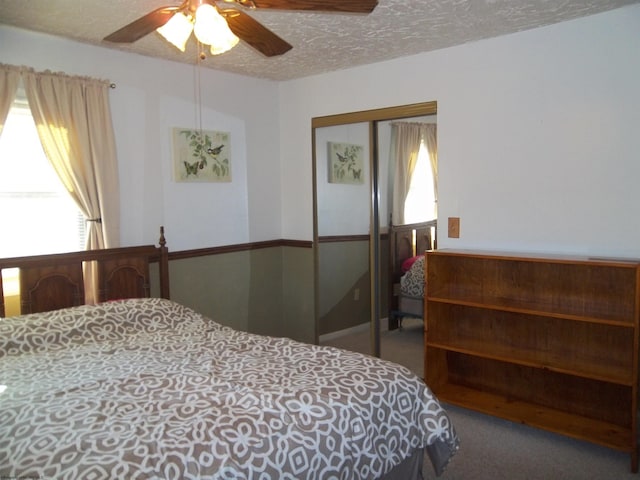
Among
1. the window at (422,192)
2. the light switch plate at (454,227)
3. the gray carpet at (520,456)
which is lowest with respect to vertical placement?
the gray carpet at (520,456)

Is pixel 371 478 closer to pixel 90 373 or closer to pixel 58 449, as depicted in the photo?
pixel 58 449

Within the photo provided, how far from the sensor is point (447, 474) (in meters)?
2.46

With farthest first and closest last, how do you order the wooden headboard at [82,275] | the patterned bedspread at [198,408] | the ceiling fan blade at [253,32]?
the wooden headboard at [82,275]
the ceiling fan blade at [253,32]
the patterned bedspread at [198,408]

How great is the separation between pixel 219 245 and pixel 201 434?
2514 millimetres

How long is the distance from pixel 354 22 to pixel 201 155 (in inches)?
61.8

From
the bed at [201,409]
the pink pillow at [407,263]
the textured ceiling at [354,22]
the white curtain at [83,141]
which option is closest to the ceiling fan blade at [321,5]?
the textured ceiling at [354,22]

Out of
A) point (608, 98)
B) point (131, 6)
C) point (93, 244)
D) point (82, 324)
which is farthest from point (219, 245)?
point (608, 98)

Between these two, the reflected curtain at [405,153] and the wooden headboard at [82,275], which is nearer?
the wooden headboard at [82,275]

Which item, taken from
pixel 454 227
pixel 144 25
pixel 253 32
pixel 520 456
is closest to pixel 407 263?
pixel 454 227

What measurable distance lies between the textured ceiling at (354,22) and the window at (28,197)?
22.3 inches

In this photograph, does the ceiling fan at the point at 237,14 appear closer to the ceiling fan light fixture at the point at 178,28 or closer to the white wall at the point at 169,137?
the ceiling fan light fixture at the point at 178,28

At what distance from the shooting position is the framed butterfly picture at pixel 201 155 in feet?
11.9

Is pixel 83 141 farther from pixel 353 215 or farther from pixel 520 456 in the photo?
pixel 520 456

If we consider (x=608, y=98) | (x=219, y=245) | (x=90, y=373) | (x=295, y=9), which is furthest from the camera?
(x=219, y=245)
